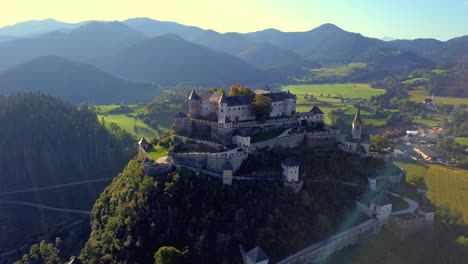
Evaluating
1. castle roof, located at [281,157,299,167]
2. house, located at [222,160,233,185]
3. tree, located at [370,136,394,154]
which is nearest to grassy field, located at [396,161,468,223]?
tree, located at [370,136,394,154]

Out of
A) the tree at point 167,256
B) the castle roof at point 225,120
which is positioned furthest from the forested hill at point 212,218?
the castle roof at point 225,120

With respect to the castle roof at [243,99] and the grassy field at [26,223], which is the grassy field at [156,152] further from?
the grassy field at [26,223]

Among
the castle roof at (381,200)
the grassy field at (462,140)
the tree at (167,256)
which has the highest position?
the castle roof at (381,200)

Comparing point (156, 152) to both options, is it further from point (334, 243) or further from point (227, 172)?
point (334, 243)

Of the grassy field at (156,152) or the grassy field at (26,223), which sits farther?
the grassy field at (26,223)

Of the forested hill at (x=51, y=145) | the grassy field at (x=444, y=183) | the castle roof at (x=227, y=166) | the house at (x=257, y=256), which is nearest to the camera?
Result: the house at (x=257, y=256)

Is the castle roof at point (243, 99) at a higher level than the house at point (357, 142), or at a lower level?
higher

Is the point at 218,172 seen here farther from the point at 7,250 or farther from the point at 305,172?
the point at 7,250

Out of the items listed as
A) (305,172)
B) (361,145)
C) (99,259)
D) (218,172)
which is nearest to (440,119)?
(361,145)
